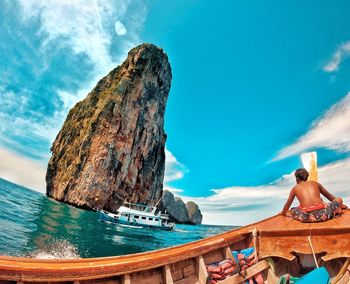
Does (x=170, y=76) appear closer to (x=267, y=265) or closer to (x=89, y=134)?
(x=89, y=134)

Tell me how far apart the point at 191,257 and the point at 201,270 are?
0.89 ft

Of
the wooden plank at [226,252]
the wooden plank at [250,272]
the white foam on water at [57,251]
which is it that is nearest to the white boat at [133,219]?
the white foam on water at [57,251]

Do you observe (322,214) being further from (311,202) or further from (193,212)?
(193,212)

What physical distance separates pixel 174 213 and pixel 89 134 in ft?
163

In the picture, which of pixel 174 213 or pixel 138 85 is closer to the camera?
pixel 138 85

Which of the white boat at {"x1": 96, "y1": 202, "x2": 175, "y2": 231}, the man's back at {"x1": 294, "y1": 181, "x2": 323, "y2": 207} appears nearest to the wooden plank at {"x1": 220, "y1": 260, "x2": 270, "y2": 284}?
the man's back at {"x1": 294, "y1": 181, "x2": 323, "y2": 207}

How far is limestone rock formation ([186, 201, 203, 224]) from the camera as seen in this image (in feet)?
368

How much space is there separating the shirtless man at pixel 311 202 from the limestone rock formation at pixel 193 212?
357 feet

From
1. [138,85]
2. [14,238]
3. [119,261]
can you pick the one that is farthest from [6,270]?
[138,85]

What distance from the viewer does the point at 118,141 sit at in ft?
202

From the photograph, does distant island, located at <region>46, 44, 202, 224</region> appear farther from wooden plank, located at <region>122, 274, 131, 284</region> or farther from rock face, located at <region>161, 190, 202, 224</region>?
wooden plank, located at <region>122, 274, 131, 284</region>

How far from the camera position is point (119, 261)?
3707 mm

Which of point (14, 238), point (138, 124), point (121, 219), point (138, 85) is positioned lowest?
point (14, 238)

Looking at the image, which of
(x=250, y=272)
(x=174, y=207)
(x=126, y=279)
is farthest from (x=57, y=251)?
(x=174, y=207)
